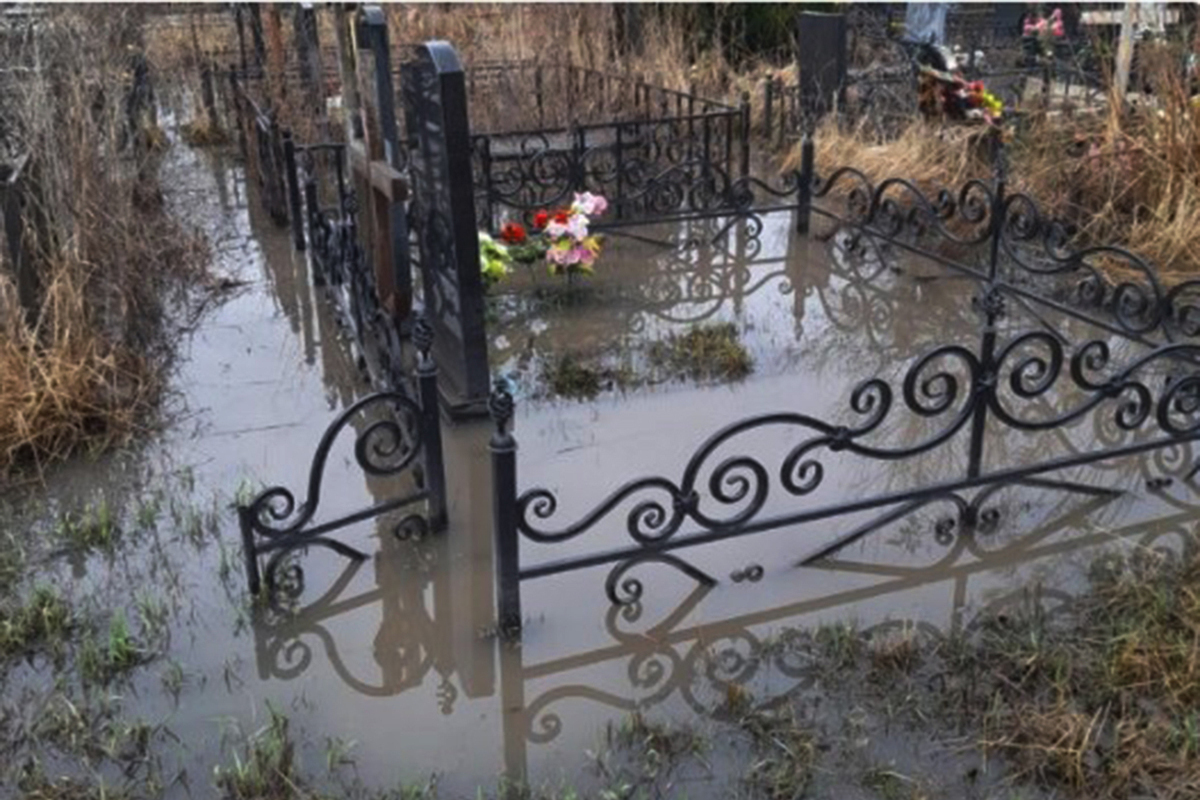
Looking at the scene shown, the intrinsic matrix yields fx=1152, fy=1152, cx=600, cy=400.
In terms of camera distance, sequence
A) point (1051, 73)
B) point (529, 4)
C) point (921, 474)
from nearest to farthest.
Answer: point (921, 474), point (1051, 73), point (529, 4)

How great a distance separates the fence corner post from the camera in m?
3.22

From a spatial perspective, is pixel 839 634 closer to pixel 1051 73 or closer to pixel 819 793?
pixel 819 793

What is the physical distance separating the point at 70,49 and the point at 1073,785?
19.8 ft

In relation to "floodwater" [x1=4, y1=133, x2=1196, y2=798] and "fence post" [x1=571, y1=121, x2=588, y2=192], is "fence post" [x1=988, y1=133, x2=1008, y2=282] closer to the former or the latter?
"floodwater" [x1=4, y1=133, x2=1196, y2=798]

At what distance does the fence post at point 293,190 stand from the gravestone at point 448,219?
2.13 meters

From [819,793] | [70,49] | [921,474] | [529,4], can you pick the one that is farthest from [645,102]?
[819,793]

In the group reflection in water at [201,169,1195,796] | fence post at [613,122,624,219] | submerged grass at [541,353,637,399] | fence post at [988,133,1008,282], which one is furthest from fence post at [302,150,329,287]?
Result: fence post at [988,133,1008,282]

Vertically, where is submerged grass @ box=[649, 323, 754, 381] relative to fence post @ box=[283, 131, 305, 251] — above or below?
below

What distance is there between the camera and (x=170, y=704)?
2947 mm

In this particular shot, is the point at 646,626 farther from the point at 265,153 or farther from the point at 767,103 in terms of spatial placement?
the point at 767,103

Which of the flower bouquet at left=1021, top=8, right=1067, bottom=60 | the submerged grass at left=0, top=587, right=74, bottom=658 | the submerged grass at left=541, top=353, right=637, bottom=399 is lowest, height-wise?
the submerged grass at left=0, top=587, right=74, bottom=658

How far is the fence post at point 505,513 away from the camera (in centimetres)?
294

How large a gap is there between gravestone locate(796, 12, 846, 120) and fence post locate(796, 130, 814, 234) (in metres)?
2.60

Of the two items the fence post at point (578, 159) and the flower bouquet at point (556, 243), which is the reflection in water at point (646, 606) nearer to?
the flower bouquet at point (556, 243)
